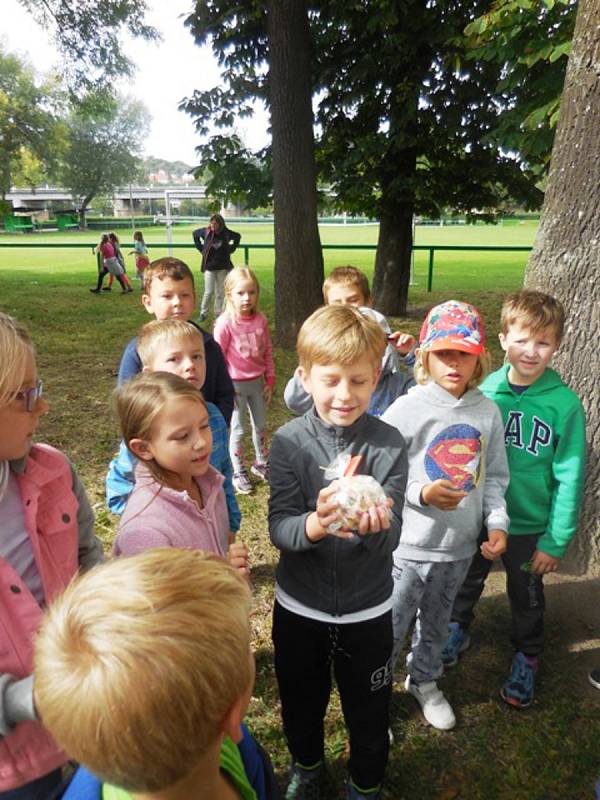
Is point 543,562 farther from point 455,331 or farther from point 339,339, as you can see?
point 339,339

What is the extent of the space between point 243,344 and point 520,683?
9.72 ft

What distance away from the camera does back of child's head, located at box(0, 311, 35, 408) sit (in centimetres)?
146

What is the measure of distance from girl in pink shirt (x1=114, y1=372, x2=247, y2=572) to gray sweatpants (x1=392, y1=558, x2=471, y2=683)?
0.84 metres

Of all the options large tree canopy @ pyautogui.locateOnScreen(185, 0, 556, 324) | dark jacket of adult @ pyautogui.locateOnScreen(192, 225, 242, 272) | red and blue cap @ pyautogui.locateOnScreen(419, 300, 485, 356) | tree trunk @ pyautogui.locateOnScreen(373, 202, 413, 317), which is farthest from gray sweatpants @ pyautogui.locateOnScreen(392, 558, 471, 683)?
dark jacket of adult @ pyautogui.locateOnScreen(192, 225, 242, 272)

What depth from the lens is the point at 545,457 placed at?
8.21ft

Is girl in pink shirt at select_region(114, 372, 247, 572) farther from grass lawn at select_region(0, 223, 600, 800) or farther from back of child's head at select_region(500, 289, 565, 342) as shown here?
back of child's head at select_region(500, 289, 565, 342)

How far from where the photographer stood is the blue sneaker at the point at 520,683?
2.56 meters

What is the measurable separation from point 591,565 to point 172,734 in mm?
3082

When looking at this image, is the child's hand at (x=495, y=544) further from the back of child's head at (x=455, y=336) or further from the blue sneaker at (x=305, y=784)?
the blue sneaker at (x=305, y=784)

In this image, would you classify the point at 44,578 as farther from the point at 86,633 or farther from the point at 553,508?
the point at 553,508

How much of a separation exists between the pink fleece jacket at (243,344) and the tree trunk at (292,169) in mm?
3988

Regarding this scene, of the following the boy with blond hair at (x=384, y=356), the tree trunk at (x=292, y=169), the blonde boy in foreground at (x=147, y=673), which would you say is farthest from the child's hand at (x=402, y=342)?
the tree trunk at (x=292, y=169)

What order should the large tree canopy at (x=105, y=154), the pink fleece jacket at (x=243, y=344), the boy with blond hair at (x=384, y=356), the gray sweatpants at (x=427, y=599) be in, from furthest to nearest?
1. the large tree canopy at (x=105, y=154)
2. the pink fleece jacket at (x=243, y=344)
3. the boy with blond hair at (x=384, y=356)
4. the gray sweatpants at (x=427, y=599)

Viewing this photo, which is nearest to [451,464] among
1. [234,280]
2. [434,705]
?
[434,705]
